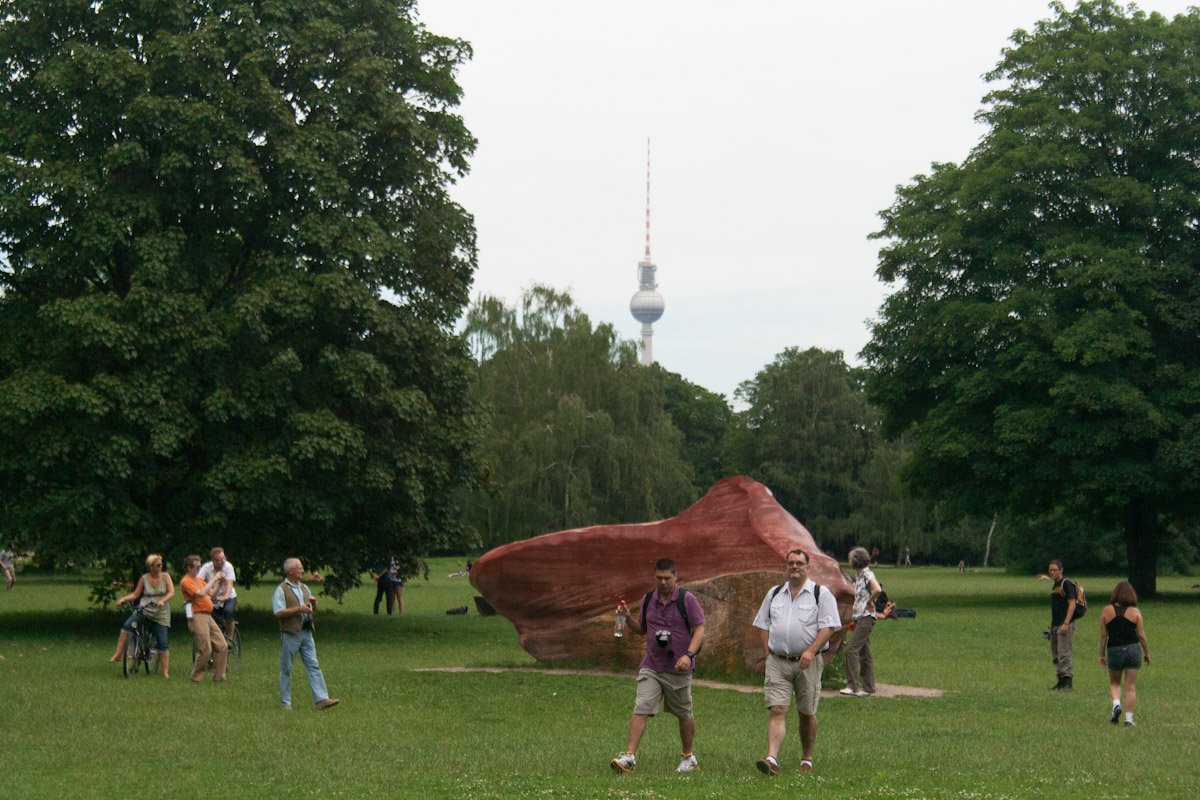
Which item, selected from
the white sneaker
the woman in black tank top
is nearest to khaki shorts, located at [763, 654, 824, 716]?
the white sneaker

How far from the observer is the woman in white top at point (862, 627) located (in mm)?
20406

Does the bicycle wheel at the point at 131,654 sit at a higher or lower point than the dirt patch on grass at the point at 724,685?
higher

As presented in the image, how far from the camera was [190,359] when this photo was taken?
101ft

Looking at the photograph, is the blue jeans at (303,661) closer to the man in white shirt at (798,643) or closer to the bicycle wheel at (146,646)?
the bicycle wheel at (146,646)

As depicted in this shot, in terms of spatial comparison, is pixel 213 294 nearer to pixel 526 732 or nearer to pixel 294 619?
pixel 294 619

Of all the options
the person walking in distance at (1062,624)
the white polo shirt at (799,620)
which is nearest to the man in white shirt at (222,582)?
the white polo shirt at (799,620)

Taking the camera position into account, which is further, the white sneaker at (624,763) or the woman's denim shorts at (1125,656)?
the woman's denim shorts at (1125,656)

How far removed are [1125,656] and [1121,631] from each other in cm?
29

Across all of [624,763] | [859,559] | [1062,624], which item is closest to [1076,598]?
[1062,624]

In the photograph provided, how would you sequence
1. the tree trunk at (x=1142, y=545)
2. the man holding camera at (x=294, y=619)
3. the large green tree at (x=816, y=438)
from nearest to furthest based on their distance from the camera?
the man holding camera at (x=294, y=619), the tree trunk at (x=1142, y=545), the large green tree at (x=816, y=438)

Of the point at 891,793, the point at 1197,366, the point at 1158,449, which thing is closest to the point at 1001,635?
the point at 1158,449

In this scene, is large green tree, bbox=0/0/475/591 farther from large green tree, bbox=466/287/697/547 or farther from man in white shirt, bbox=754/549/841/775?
large green tree, bbox=466/287/697/547

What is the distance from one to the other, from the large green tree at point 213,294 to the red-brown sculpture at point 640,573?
23.2 feet

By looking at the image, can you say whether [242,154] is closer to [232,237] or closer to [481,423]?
[232,237]
